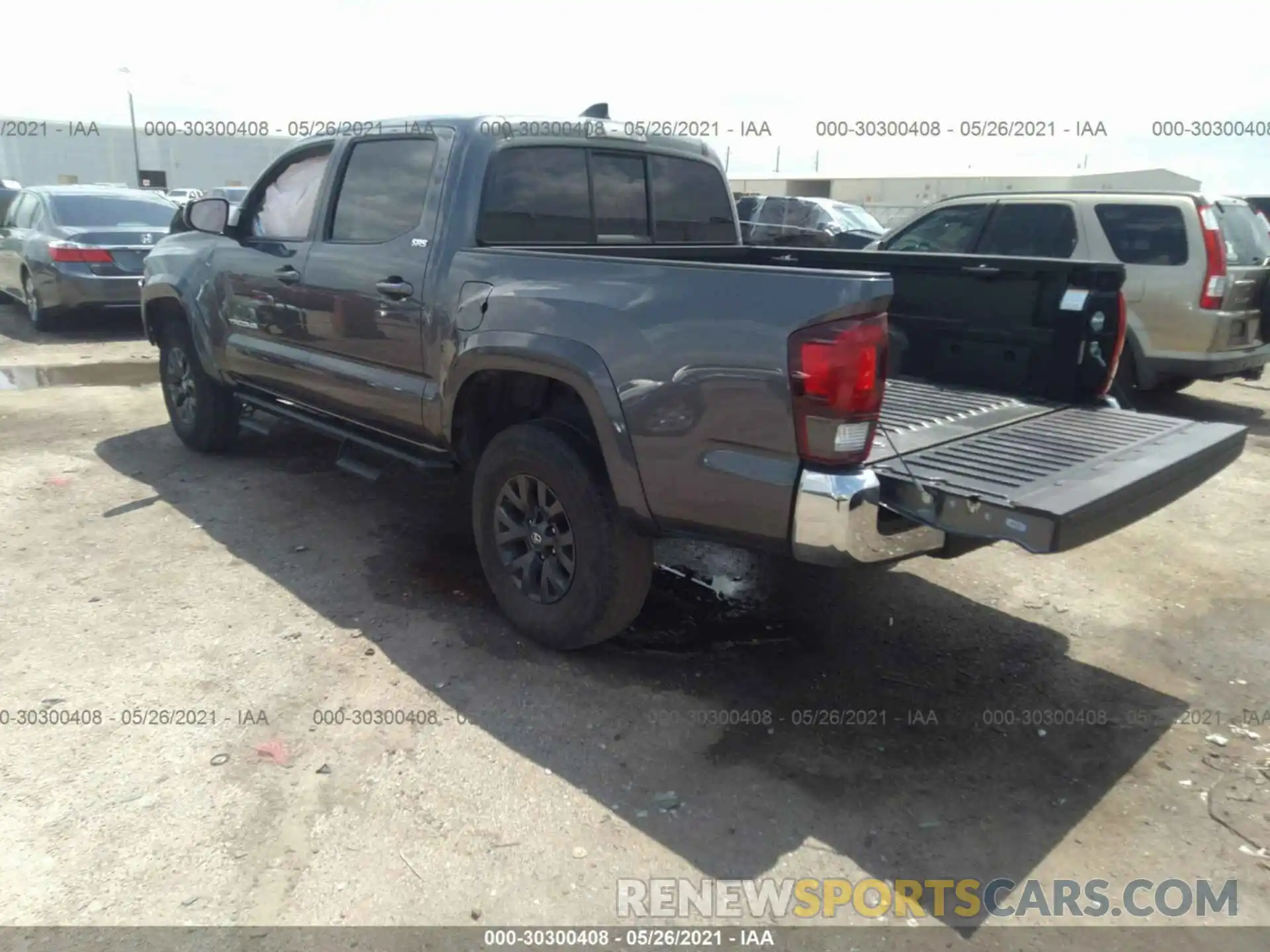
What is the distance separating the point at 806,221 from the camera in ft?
57.4

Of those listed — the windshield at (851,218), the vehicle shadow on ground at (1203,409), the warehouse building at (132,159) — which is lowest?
the vehicle shadow on ground at (1203,409)

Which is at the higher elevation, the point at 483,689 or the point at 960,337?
the point at 960,337

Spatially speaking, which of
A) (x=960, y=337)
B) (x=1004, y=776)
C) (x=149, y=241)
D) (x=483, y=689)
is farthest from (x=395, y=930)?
(x=149, y=241)

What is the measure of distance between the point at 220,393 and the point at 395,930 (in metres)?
4.50

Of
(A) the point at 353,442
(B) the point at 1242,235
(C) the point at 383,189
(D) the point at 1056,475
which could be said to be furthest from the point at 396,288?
(B) the point at 1242,235

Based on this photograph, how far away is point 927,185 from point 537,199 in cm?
4102

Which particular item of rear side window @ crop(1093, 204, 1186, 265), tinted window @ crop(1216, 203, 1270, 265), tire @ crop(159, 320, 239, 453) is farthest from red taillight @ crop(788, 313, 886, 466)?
tinted window @ crop(1216, 203, 1270, 265)

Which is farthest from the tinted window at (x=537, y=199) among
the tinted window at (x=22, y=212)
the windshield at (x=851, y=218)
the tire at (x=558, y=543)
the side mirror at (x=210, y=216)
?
the windshield at (x=851, y=218)

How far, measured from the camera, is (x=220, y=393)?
597 centimetres

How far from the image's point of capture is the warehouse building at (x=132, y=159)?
58500mm

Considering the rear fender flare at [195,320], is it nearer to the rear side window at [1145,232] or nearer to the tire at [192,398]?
the tire at [192,398]

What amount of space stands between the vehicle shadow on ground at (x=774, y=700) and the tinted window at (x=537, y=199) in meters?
1.66

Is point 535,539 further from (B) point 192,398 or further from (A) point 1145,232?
(A) point 1145,232

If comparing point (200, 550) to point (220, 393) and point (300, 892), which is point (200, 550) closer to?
point (220, 393)
